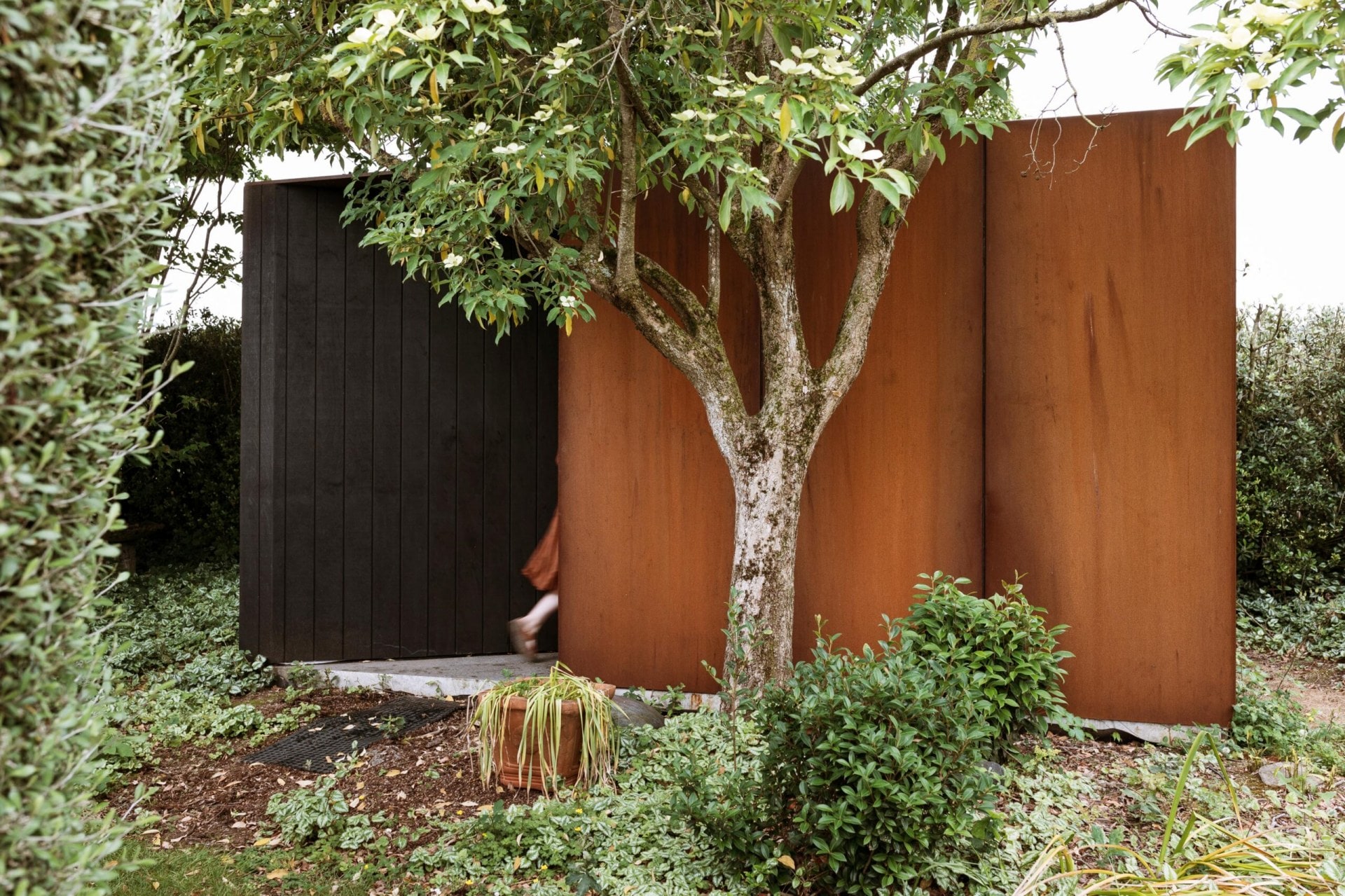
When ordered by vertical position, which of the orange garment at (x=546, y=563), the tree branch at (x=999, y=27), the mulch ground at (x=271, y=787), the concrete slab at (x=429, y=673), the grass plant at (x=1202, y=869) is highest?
the tree branch at (x=999, y=27)

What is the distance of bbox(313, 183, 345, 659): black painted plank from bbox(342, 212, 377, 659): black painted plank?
1.2 inches

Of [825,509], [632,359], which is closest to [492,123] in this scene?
[632,359]

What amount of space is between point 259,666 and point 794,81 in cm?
447

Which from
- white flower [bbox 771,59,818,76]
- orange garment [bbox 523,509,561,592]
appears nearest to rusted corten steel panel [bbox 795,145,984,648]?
orange garment [bbox 523,509,561,592]

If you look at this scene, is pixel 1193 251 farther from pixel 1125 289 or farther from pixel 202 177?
pixel 202 177

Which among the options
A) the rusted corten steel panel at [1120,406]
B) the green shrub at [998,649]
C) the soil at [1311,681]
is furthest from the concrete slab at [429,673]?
the soil at [1311,681]

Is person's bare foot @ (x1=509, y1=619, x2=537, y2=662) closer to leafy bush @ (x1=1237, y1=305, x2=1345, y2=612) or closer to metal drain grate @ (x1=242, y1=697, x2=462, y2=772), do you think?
metal drain grate @ (x1=242, y1=697, x2=462, y2=772)

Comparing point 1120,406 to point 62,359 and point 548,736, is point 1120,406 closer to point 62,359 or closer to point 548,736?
point 548,736

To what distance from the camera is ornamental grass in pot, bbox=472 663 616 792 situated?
10.8 feet

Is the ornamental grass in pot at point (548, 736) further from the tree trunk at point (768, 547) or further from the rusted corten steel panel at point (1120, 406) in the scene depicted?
the rusted corten steel panel at point (1120, 406)

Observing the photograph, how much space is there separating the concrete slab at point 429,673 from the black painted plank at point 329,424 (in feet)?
0.69

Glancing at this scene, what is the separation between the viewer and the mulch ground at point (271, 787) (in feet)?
11.0

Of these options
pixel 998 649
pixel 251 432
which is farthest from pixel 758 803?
pixel 251 432

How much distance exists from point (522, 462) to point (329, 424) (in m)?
1.18
